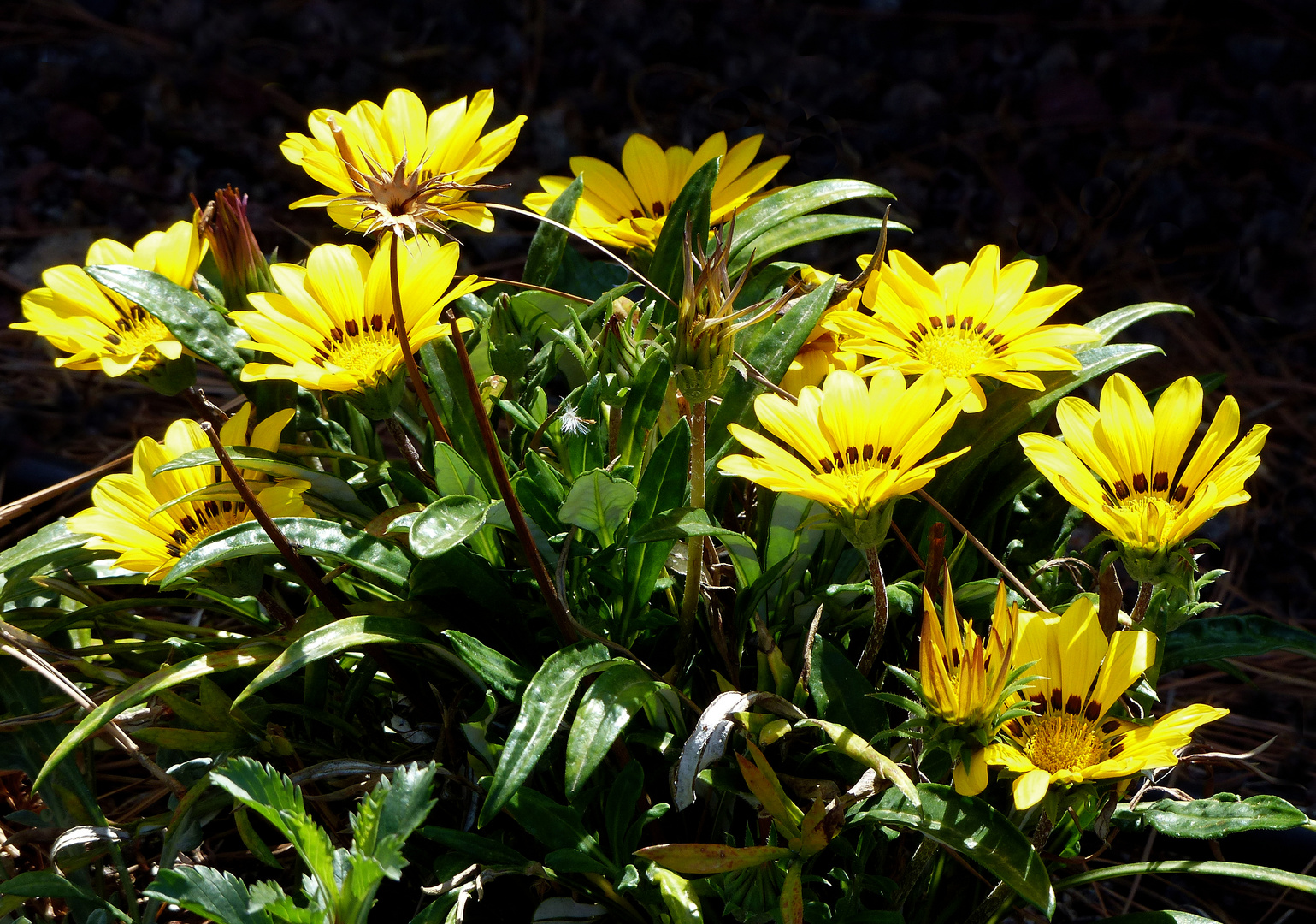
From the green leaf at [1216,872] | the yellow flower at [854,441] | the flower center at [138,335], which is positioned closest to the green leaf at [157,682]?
the flower center at [138,335]

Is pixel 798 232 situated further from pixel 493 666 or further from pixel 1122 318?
pixel 493 666

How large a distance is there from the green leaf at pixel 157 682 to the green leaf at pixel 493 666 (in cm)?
24

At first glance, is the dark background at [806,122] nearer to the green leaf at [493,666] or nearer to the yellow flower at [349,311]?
the yellow flower at [349,311]

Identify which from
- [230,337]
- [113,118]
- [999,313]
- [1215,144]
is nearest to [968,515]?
[999,313]

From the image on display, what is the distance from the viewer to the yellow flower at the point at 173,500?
1261 mm

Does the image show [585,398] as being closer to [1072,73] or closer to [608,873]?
[608,873]

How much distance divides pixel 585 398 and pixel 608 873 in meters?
0.52

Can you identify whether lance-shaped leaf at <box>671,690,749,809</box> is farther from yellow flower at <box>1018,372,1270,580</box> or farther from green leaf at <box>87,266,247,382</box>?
green leaf at <box>87,266,247,382</box>

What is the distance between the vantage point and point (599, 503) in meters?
1.17

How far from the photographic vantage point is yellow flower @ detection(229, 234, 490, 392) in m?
1.17

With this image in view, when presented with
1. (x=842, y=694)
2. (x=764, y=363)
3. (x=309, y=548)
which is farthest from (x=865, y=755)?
(x=309, y=548)

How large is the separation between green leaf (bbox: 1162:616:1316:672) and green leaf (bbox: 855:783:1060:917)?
0.40 meters

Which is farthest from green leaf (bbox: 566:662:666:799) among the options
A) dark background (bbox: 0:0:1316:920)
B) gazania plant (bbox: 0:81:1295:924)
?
dark background (bbox: 0:0:1316:920)

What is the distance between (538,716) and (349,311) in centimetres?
50
